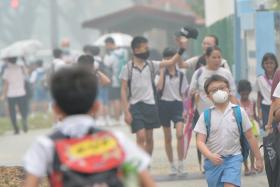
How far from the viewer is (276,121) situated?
8602 millimetres

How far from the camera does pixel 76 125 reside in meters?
4.70

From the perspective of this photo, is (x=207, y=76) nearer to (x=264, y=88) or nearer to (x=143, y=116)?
(x=143, y=116)

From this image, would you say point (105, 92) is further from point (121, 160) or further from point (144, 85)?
point (121, 160)

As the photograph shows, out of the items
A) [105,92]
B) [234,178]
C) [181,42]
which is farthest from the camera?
[105,92]

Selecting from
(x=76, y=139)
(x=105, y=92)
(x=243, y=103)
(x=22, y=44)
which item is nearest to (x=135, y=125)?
(x=243, y=103)

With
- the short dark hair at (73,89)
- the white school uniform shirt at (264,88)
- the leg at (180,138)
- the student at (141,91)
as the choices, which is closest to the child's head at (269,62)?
the white school uniform shirt at (264,88)

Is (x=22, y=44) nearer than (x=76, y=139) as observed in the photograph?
No

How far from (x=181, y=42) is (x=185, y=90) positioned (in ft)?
2.97

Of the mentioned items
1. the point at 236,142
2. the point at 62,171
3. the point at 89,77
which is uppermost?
the point at 89,77

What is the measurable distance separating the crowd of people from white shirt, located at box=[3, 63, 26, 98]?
2 centimetres

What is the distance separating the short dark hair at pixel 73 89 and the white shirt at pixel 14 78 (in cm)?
1489

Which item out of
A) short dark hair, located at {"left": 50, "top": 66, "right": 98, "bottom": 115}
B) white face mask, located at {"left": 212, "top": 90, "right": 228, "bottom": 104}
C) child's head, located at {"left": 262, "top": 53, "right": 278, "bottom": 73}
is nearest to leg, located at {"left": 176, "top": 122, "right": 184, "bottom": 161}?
child's head, located at {"left": 262, "top": 53, "right": 278, "bottom": 73}

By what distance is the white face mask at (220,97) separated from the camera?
8250mm

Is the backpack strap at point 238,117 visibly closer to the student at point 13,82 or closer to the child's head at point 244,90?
the child's head at point 244,90
